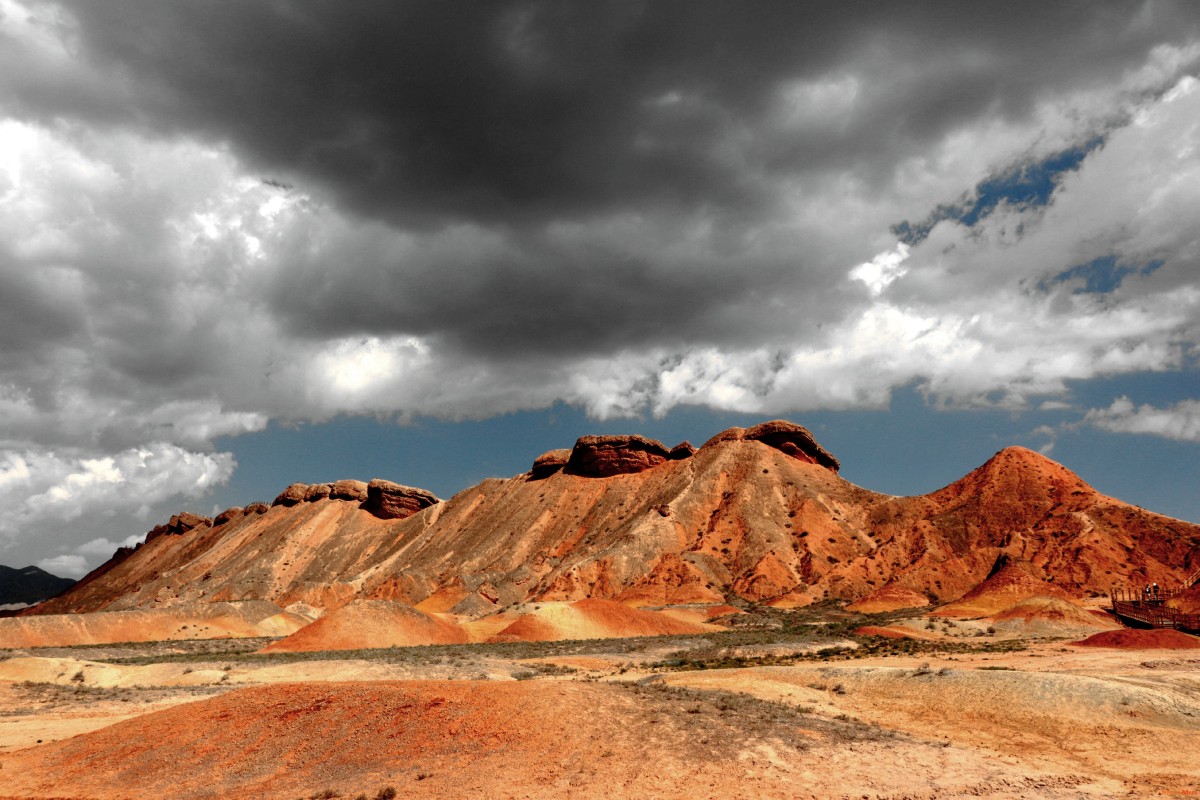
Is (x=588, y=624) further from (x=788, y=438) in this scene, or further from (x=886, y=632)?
(x=788, y=438)

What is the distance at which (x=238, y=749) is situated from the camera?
51.3 ft

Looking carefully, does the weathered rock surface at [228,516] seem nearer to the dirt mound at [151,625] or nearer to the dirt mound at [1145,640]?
the dirt mound at [151,625]

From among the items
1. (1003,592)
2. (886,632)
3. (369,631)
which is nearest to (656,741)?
(886,632)

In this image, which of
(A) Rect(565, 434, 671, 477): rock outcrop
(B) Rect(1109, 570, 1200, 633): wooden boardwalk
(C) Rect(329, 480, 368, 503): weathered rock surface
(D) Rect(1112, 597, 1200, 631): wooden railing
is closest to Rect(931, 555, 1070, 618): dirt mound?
(B) Rect(1109, 570, 1200, 633): wooden boardwalk

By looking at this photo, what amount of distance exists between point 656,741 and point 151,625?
66.0 m

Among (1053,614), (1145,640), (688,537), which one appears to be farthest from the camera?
(688,537)

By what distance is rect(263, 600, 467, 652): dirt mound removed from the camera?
47.8 meters

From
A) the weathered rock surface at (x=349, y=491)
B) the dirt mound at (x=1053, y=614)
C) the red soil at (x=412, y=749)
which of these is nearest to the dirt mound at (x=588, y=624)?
the dirt mound at (x=1053, y=614)

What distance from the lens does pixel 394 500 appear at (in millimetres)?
116000

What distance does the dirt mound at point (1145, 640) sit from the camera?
3112 centimetres

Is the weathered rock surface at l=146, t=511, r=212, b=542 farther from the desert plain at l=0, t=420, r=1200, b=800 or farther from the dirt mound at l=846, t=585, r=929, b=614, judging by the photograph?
the dirt mound at l=846, t=585, r=929, b=614

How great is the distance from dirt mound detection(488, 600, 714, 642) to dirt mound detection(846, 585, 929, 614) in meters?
15.4

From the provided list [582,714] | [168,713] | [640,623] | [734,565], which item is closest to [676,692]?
[582,714]

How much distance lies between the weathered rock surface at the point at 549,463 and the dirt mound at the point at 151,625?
42942 millimetres
